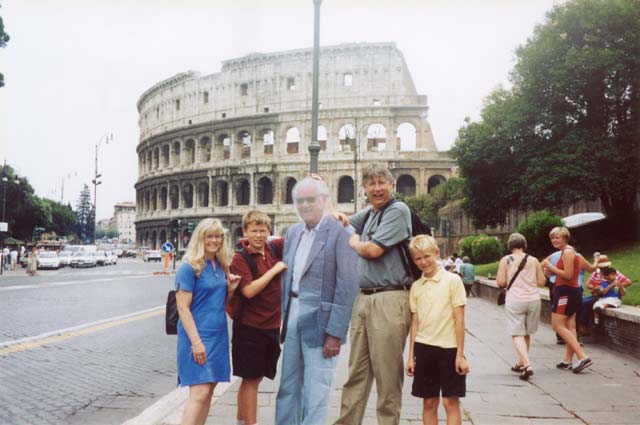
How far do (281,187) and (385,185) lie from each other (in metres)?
50.1

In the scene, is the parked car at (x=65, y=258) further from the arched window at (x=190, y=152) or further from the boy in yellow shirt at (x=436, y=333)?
the boy in yellow shirt at (x=436, y=333)

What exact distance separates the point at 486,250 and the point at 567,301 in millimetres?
19375

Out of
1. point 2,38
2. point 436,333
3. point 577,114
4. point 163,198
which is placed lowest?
point 436,333

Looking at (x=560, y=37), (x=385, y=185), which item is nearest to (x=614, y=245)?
(x=560, y=37)

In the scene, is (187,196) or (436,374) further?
(187,196)

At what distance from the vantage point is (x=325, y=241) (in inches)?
145

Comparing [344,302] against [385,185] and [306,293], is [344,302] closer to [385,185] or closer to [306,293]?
[306,293]

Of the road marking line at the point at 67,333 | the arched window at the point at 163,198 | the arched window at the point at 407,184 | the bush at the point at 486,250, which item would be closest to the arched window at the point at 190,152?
the arched window at the point at 163,198

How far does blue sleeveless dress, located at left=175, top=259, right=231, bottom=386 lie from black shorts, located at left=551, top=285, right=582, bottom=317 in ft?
14.4

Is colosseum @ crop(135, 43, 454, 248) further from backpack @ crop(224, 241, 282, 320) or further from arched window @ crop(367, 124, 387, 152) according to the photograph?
backpack @ crop(224, 241, 282, 320)

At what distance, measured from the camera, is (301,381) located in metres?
3.78

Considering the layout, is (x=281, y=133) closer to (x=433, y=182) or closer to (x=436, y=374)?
(x=433, y=182)

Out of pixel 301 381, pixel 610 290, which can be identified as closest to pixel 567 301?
pixel 610 290

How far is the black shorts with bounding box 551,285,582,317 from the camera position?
6.74 metres
